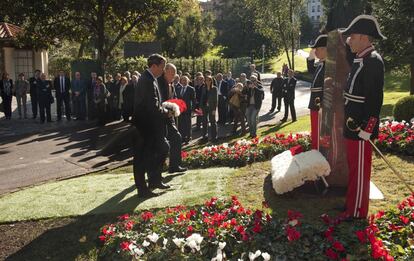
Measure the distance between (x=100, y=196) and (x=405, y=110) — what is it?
9.29 m

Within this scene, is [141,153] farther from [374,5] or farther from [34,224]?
[374,5]

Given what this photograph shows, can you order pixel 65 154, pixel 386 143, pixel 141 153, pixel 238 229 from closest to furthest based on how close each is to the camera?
pixel 238 229, pixel 141 153, pixel 386 143, pixel 65 154

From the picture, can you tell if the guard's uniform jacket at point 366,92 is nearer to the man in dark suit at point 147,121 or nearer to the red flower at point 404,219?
the red flower at point 404,219

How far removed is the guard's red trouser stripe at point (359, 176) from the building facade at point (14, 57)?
99.9 feet

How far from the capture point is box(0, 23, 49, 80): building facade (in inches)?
1276

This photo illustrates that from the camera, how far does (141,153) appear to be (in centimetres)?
774

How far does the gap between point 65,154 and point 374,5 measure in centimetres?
1689

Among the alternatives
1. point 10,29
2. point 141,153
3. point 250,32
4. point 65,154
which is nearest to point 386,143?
point 141,153

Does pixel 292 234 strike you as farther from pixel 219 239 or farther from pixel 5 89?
pixel 5 89

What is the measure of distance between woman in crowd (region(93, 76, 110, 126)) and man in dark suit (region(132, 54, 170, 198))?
1147cm

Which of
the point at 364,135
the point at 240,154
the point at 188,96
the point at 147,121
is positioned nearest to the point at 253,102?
the point at 188,96

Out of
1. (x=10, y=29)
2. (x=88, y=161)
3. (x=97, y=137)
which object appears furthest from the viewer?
(x=10, y=29)

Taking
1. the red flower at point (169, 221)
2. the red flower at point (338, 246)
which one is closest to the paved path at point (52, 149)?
the red flower at point (169, 221)

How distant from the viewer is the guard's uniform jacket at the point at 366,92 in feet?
18.5
